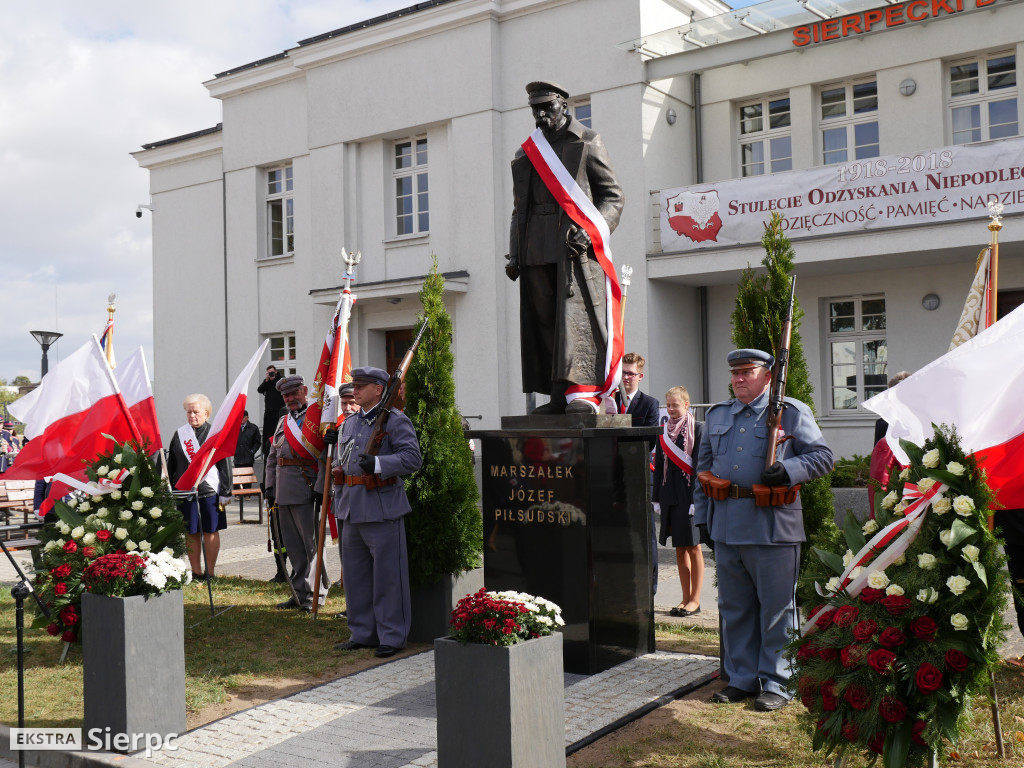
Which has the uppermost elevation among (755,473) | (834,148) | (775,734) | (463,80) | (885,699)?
(463,80)

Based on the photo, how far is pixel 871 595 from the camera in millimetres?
4082

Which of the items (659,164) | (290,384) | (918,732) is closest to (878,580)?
(918,732)

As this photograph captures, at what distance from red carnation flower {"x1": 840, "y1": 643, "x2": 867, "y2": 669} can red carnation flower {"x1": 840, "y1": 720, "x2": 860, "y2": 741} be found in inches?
8.6

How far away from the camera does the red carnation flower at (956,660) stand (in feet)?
12.6

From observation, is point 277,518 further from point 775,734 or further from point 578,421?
point 775,734

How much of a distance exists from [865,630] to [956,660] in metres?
0.34

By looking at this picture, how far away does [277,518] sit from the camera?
891 cm

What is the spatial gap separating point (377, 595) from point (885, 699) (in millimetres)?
4046

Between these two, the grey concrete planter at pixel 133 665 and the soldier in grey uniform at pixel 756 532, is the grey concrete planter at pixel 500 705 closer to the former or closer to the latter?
the soldier in grey uniform at pixel 756 532

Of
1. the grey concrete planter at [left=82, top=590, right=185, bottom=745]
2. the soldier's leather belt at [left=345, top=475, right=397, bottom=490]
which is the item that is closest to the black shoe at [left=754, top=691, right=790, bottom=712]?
the soldier's leather belt at [left=345, top=475, right=397, bottom=490]

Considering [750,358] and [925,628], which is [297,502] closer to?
[750,358]

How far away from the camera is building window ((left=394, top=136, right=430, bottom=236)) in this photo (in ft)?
63.4

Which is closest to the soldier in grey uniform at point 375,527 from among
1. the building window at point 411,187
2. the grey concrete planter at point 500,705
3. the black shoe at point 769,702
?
the black shoe at point 769,702

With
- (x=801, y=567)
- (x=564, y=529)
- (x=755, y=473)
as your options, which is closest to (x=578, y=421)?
(x=564, y=529)
